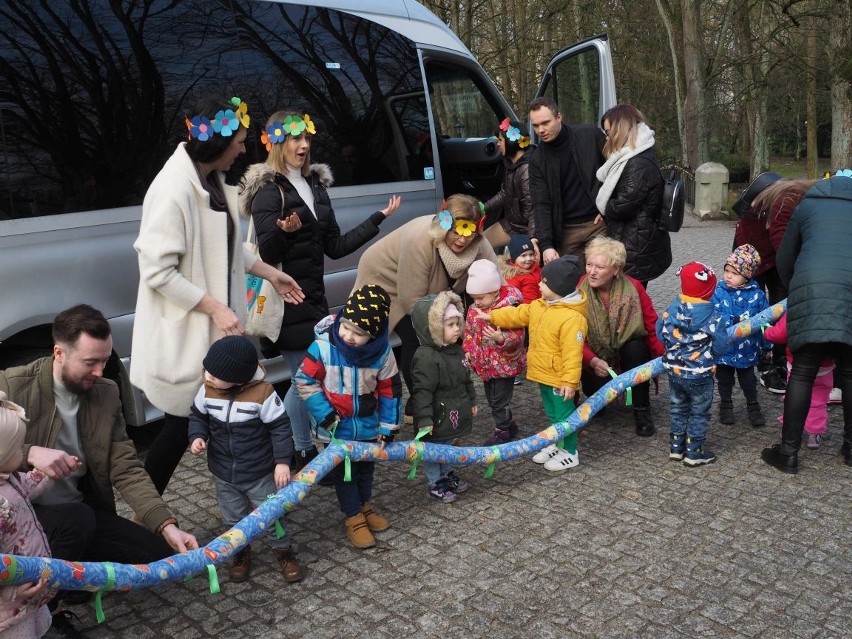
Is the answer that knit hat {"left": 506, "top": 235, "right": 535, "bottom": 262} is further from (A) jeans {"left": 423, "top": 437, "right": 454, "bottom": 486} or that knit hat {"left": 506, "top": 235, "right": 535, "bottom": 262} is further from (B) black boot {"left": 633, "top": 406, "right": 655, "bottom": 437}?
(A) jeans {"left": 423, "top": 437, "right": 454, "bottom": 486}

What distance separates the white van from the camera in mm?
4539

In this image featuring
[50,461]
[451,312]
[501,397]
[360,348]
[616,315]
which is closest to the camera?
[50,461]

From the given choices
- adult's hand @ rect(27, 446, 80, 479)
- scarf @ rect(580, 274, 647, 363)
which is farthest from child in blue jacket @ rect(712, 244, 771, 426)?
adult's hand @ rect(27, 446, 80, 479)

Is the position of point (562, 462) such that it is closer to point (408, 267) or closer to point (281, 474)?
point (408, 267)

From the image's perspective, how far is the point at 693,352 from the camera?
4.88 metres

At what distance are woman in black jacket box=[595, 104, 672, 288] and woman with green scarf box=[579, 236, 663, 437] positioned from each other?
1.22ft

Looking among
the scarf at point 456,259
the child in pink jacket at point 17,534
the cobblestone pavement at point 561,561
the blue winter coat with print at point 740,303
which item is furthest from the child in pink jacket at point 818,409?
the child in pink jacket at point 17,534

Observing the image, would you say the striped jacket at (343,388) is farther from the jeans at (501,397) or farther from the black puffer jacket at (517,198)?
the black puffer jacket at (517,198)

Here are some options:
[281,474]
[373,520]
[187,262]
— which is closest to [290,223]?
[187,262]

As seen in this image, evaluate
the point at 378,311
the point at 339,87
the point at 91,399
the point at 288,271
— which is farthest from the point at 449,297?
the point at 339,87

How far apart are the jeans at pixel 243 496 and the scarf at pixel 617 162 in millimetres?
3115

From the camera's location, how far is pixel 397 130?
6805 mm

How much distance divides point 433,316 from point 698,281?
144cm

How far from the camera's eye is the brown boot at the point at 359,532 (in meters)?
4.16
